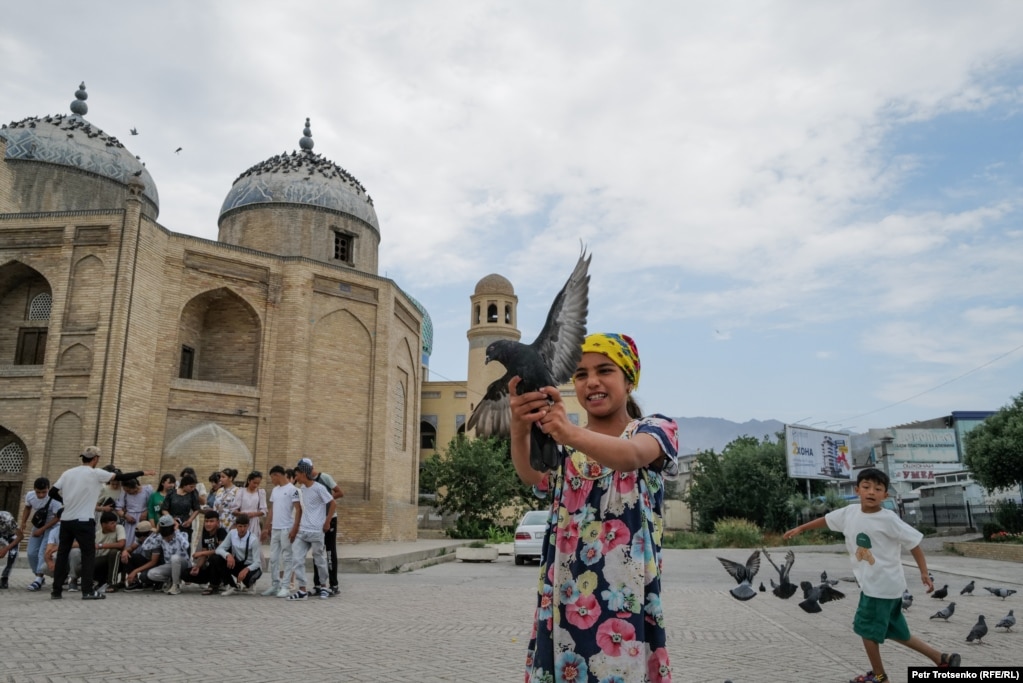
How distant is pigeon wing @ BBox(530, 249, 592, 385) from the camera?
2.42 metres

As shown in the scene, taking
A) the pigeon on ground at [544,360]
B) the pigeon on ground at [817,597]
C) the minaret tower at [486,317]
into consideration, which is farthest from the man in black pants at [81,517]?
the minaret tower at [486,317]

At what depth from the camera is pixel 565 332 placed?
2488 mm

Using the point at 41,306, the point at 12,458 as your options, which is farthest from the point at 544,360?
the point at 41,306

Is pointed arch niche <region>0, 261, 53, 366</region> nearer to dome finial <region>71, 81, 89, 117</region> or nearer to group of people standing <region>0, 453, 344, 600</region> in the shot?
dome finial <region>71, 81, 89, 117</region>

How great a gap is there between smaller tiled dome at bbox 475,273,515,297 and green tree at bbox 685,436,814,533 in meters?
15.3

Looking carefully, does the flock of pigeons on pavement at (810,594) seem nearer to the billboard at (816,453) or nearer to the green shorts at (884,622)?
the green shorts at (884,622)

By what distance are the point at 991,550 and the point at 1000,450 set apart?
4.83m

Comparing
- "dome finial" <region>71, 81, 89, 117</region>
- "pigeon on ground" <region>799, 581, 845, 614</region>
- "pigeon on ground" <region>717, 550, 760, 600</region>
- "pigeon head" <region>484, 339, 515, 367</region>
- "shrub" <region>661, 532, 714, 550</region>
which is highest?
"dome finial" <region>71, 81, 89, 117</region>

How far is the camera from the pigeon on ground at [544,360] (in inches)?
84.8

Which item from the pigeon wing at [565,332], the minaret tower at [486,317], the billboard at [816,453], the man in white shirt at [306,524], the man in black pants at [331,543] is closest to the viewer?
the pigeon wing at [565,332]

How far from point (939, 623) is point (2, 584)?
36.7ft

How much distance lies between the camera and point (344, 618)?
7.68 m

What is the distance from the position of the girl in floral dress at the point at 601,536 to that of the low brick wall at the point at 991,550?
64.4 ft

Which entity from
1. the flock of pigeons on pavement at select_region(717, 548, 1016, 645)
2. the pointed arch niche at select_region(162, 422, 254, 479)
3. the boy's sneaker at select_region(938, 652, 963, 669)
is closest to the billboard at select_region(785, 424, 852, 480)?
the pointed arch niche at select_region(162, 422, 254, 479)
